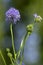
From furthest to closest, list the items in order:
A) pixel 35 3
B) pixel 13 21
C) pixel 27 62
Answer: pixel 35 3
pixel 27 62
pixel 13 21

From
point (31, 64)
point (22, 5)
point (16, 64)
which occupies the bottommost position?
point (31, 64)

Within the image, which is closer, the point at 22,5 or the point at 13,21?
the point at 13,21

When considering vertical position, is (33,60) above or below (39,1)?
below

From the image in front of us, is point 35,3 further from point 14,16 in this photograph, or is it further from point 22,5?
point 14,16

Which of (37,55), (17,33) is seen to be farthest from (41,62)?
(17,33)

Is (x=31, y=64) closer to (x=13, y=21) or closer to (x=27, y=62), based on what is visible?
(x=27, y=62)

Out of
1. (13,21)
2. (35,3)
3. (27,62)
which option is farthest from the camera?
(35,3)

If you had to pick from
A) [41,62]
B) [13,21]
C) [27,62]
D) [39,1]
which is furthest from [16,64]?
[39,1]
